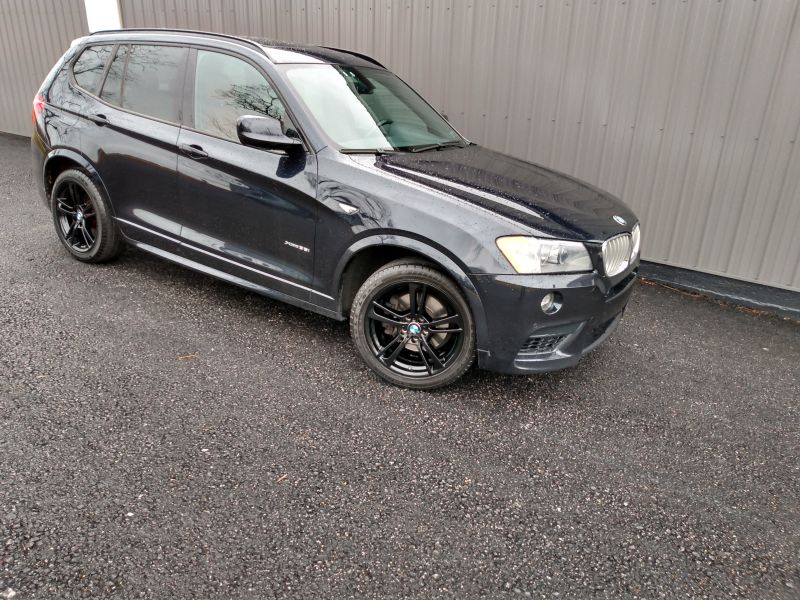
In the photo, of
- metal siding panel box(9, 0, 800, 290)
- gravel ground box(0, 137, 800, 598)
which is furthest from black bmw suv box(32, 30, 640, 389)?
metal siding panel box(9, 0, 800, 290)

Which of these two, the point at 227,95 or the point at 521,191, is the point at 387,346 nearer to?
the point at 521,191

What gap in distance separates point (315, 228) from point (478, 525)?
1896 mm

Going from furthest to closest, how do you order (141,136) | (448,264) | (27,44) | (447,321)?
(27,44)
(141,136)
(447,321)
(448,264)

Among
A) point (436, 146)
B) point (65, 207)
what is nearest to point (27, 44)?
point (65, 207)

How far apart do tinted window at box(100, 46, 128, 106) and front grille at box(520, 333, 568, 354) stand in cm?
341

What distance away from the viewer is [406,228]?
3.14 meters

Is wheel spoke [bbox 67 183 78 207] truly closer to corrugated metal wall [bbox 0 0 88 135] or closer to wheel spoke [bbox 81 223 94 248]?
wheel spoke [bbox 81 223 94 248]

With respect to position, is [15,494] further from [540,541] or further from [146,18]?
[146,18]

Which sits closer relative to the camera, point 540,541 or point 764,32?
point 540,541

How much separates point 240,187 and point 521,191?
173 centimetres

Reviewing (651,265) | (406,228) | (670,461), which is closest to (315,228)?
(406,228)

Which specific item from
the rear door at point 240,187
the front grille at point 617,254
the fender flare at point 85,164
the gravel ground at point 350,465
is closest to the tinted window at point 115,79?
the fender flare at point 85,164

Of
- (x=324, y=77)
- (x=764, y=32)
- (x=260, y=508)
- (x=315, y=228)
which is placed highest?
(x=764, y=32)

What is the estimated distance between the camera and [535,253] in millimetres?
2979
